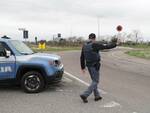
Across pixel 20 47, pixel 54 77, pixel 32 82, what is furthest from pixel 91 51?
pixel 20 47

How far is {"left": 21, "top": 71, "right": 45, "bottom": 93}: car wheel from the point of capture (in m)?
10.5

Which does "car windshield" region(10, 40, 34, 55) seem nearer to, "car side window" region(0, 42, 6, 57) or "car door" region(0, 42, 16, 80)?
"car side window" region(0, 42, 6, 57)

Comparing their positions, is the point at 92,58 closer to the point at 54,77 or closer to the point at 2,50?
the point at 54,77

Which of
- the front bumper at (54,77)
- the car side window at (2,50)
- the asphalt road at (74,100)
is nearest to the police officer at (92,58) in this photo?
the asphalt road at (74,100)

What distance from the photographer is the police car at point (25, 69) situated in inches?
411

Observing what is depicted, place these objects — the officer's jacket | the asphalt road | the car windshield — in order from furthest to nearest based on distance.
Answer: the car windshield, the officer's jacket, the asphalt road

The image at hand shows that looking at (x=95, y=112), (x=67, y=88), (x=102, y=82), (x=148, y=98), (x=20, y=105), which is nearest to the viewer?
(x=95, y=112)

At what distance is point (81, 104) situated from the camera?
885 cm

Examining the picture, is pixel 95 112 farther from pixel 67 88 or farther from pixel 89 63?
pixel 67 88

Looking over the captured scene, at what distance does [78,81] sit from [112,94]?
9.53 ft

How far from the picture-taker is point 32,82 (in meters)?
10.5

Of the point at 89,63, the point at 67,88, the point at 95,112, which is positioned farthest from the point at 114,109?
the point at 67,88

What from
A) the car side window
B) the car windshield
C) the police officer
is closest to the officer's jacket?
the police officer

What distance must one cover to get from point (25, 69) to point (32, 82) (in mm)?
426
